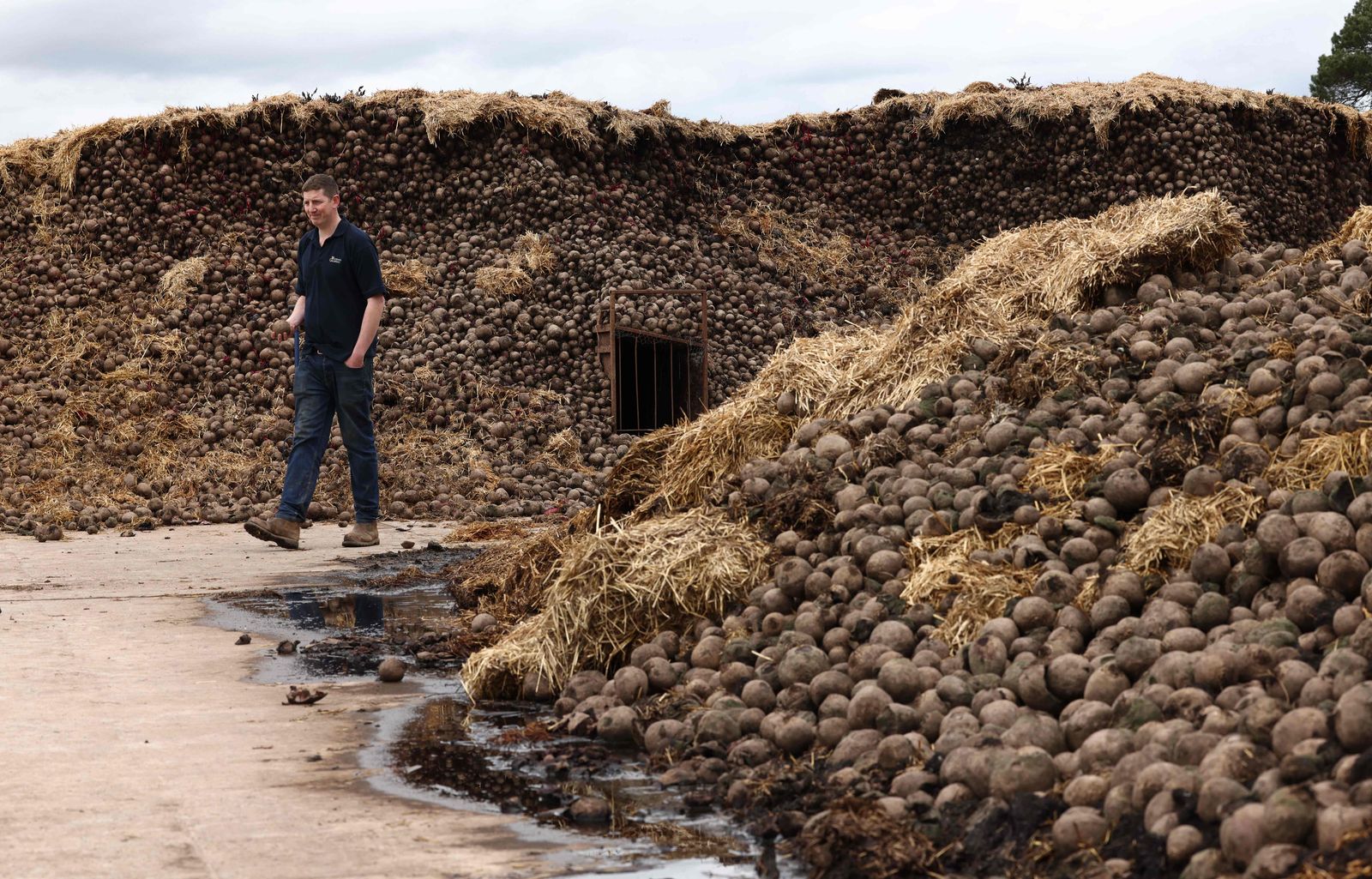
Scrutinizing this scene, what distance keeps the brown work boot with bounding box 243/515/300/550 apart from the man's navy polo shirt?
4.00 feet

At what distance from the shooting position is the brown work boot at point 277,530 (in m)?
9.22

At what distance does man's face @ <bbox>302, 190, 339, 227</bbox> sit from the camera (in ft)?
28.7

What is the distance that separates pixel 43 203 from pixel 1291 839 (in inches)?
753

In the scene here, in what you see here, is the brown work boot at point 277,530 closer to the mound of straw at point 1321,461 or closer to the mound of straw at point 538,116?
the mound of straw at point 1321,461

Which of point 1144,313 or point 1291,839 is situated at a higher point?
point 1144,313

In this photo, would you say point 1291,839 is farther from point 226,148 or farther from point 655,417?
point 226,148

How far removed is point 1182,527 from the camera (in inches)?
173

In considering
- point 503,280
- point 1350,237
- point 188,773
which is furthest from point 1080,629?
point 503,280

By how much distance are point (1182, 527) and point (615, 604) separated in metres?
2.02

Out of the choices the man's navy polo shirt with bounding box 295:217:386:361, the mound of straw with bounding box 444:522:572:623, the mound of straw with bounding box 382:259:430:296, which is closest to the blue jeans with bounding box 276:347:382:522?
the man's navy polo shirt with bounding box 295:217:386:361

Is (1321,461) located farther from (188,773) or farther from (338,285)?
(338,285)

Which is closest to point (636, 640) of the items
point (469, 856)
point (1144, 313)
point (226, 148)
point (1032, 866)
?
point (469, 856)

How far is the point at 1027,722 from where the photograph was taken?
11.7ft

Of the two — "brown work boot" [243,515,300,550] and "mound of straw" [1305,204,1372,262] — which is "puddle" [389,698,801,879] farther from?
"brown work boot" [243,515,300,550]
